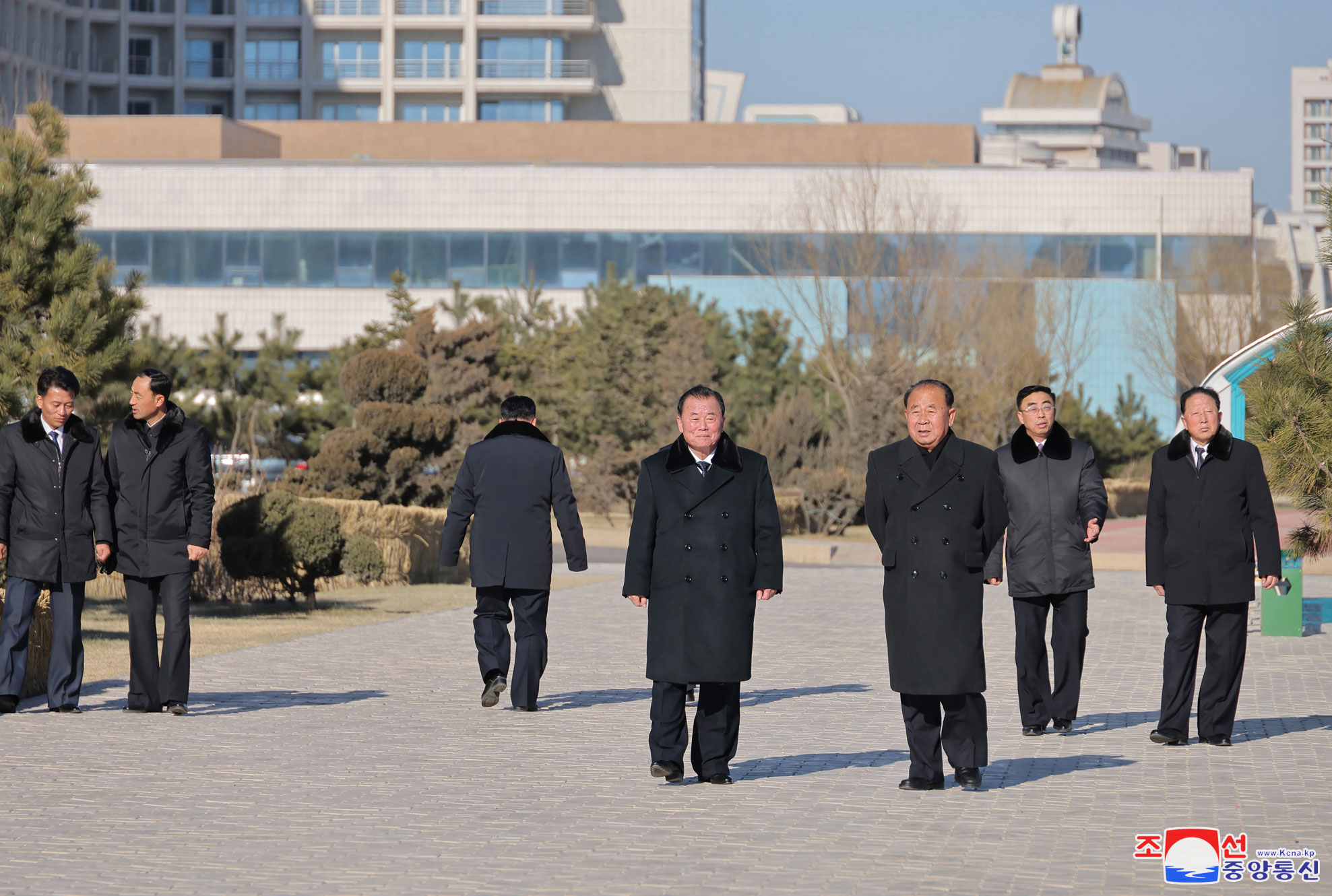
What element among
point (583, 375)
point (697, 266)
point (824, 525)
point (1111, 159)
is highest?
point (1111, 159)

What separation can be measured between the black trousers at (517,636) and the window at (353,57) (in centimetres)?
7346

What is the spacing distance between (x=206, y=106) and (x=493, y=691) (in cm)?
7743

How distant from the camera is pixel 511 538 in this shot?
1000cm

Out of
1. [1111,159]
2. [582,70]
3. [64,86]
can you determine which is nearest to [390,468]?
[582,70]

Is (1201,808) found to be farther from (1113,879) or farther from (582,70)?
(582,70)

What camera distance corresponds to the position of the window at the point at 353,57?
262 ft

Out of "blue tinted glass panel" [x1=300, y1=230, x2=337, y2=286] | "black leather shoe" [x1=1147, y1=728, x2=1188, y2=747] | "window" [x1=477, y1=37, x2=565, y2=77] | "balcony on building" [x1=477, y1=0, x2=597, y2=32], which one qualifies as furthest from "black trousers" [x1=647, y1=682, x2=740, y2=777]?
"window" [x1=477, y1=37, x2=565, y2=77]

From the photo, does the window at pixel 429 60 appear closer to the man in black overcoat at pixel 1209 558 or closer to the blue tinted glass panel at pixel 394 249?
the blue tinted glass panel at pixel 394 249

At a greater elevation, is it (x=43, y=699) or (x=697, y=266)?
(x=697, y=266)

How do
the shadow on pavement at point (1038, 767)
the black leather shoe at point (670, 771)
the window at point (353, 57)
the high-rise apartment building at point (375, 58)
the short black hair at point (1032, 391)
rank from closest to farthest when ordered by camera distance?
the black leather shoe at point (670, 771)
the shadow on pavement at point (1038, 767)
the short black hair at point (1032, 391)
the high-rise apartment building at point (375, 58)
the window at point (353, 57)

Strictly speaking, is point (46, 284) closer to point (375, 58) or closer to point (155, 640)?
point (155, 640)

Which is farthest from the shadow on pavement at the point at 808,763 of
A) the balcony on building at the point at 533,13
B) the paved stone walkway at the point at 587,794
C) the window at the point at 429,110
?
the window at the point at 429,110

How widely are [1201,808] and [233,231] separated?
56.3 meters

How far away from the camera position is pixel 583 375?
3525cm
